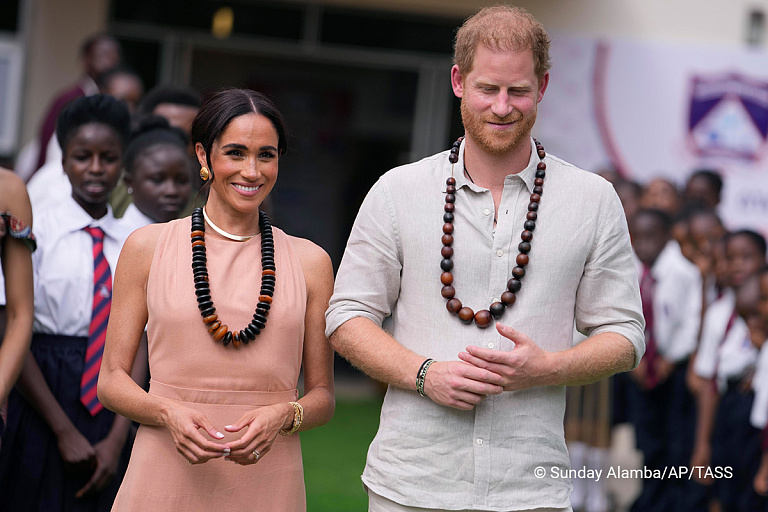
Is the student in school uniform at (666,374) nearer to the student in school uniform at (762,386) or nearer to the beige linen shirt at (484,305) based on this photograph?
the student in school uniform at (762,386)

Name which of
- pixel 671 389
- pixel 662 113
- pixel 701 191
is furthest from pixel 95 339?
pixel 662 113

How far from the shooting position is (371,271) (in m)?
2.87

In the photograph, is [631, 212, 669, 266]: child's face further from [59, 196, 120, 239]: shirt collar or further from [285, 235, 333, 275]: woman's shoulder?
[285, 235, 333, 275]: woman's shoulder

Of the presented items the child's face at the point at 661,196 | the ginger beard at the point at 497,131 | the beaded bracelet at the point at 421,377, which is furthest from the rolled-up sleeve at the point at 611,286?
the child's face at the point at 661,196

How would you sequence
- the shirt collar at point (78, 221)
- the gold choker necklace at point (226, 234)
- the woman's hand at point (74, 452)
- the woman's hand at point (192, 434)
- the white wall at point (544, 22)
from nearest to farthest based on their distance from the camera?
1. the woman's hand at point (192, 434)
2. the gold choker necklace at point (226, 234)
3. the woman's hand at point (74, 452)
4. the shirt collar at point (78, 221)
5. the white wall at point (544, 22)

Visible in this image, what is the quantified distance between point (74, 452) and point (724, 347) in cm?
452

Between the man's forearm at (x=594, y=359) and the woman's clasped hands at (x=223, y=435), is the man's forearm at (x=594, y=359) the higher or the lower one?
the higher one

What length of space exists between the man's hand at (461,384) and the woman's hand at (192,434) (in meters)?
0.60

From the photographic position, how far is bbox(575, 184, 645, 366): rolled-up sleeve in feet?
9.33

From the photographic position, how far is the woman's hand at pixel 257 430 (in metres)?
2.63

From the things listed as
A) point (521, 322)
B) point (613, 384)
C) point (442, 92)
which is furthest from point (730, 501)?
point (442, 92)

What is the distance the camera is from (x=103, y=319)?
3.71 metres

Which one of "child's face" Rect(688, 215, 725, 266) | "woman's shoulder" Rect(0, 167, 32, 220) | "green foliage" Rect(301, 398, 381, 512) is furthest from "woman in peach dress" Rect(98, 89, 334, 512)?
"child's face" Rect(688, 215, 725, 266)

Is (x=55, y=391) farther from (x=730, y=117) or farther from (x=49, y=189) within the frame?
(x=730, y=117)
